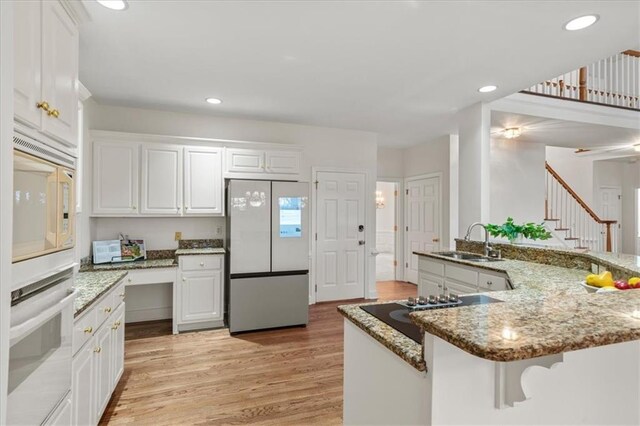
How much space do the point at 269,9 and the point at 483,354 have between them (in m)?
2.16

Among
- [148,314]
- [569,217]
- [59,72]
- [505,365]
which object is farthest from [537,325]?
[569,217]

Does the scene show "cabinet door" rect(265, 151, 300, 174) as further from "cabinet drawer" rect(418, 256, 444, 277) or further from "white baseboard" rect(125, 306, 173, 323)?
"white baseboard" rect(125, 306, 173, 323)

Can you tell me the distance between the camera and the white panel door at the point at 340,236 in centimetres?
491

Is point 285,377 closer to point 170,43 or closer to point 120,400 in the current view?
point 120,400

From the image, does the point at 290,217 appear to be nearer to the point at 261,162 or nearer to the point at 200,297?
the point at 261,162

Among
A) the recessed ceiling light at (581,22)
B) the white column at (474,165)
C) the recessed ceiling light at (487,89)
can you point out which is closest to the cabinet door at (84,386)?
the recessed ceiling light at (581,22)

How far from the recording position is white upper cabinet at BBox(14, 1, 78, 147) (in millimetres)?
1165

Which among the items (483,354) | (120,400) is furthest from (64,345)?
(483,354)

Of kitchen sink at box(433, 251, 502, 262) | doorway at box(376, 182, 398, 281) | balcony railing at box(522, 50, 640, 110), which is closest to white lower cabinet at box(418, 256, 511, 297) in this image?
kitchen sink at box(433, 251, 502, 262)

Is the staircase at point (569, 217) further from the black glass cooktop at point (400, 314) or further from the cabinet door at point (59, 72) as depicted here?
the cabinet door at point (59, 72)

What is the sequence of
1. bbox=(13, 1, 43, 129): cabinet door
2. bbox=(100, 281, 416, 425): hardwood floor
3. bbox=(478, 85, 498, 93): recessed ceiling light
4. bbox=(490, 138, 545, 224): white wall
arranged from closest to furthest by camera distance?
bbox=(13, 1, 43, 129): cabinet door, bbox=(100, 281, 416, 425): hardwood floor, bbox=(478, 85, 498, 93): recessed ceiling light, bbox=(490, 138, 545, 224): white wall

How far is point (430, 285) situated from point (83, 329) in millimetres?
A: 3011

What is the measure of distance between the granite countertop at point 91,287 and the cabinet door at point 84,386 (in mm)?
224

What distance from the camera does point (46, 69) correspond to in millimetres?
1377
